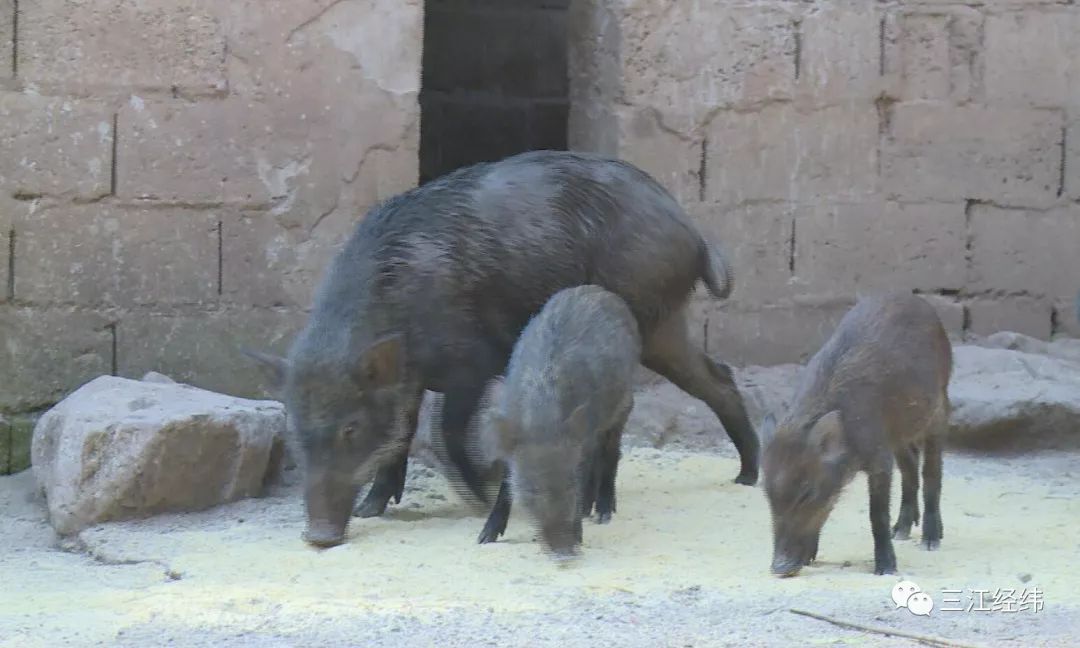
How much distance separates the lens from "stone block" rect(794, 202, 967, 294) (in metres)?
7.06

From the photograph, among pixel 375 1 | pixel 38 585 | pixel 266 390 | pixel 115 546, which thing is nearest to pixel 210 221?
pixel 266 390

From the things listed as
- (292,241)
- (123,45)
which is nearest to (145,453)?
(292,241)

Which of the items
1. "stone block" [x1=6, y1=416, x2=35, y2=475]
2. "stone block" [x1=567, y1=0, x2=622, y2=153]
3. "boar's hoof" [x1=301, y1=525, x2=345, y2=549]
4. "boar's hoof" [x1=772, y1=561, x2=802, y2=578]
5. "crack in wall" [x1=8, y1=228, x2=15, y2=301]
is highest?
"stone block" [x1=567, y1=0, x2=622, y2=153]

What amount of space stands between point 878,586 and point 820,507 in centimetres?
28

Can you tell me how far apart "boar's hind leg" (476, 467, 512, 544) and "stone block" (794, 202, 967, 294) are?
8.05ft

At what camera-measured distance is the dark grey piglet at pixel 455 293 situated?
5.11m

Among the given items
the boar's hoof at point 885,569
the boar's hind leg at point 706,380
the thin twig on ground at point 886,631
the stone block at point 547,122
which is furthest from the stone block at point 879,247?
the thin twig on ground at point 886,631

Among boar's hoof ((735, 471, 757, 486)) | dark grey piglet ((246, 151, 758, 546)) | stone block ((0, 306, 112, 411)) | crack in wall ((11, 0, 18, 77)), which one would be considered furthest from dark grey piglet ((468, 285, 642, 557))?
crack in wall ((11, 0, 18, 77))

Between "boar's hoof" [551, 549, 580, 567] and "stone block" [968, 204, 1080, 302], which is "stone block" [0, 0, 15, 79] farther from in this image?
"stone block" [968, 204, 1080, 302]

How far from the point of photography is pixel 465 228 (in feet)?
18.0

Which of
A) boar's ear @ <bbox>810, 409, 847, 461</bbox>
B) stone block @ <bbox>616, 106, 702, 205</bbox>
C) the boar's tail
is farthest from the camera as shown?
stone block @ <bbox>616, 106, 702, 205</bbox>

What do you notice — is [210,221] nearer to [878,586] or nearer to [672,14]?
[672,14]

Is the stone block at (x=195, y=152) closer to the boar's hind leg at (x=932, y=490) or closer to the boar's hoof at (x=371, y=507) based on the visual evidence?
the boar's hoof at (x=371, y=507)

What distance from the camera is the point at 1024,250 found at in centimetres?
721
